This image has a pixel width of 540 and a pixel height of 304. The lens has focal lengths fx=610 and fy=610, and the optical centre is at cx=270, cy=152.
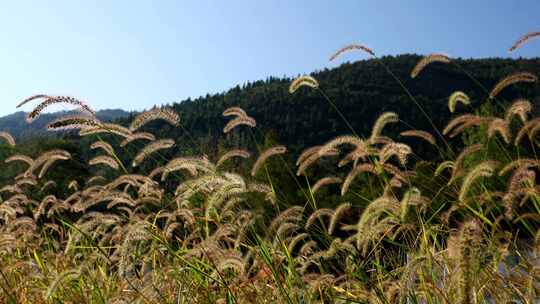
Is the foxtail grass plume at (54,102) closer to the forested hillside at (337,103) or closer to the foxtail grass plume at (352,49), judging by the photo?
the foxtail grass plume at (352,49)

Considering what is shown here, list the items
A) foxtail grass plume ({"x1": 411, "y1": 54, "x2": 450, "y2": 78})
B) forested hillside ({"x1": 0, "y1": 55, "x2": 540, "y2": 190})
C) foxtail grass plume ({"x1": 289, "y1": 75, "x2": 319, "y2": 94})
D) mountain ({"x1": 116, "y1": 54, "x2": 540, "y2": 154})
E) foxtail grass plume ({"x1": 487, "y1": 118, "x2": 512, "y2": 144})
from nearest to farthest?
1. foxtail grass plume ({"x1": 487, "y1": 118, "x2": 512, "y2": 144})
2. foxtail grass plume ({"x1": 411, "y1": 54, "x2": 450, "y2": 78})
3. foxtail grass plume ({"x1": 289, "y1": 75, "x2": 319, "y2": 94})
4. forested hillside ({"x1": 0, "y1": 55, "x2": 540, "y2": 190})
5. mountain ({"x1": 116, "y1": 54, "x2": 540, "y2": 154})

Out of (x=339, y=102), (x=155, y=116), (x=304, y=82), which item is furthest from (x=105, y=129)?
(x=339, y=102)

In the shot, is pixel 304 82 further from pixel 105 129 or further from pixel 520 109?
pixel 105 129

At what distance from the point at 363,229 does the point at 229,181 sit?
2.37 ft

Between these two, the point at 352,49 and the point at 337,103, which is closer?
the point at 352,49

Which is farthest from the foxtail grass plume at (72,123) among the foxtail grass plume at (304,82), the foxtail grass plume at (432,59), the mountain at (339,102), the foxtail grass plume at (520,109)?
the mountain at (339,102)

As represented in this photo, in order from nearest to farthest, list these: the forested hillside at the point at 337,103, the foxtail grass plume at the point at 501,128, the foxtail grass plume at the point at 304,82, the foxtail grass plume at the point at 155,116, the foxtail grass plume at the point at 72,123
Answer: the foxtail grass plume at the point at 72,123 → the foxtail grass plume at the point at 501,128 → the foxtail grass plume at the point at 155,116 → the foxtail grass plume at the point at 304,82 → the forested hillside at the point at 337,103

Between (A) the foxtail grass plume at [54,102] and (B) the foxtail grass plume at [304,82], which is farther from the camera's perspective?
(B) the foxtail grass plume at [304,82]

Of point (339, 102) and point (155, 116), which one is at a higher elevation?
point (339, 102)

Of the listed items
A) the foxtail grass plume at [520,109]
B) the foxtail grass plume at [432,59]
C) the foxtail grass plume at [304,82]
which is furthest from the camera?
the foxtail grass plume at [304,82]

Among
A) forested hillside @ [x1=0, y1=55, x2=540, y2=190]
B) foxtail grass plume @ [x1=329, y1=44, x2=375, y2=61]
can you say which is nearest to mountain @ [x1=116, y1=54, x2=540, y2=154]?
forested hillside @ [x1=0, y1=55, x2=540, y2=190]

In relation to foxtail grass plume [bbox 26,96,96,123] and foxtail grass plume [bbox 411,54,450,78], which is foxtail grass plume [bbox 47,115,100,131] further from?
foxtail grass plume [bbox 411,54,450,78]

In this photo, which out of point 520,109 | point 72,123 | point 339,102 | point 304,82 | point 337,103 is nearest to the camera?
point 72,123

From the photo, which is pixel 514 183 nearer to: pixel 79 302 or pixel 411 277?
pixel 411 277
